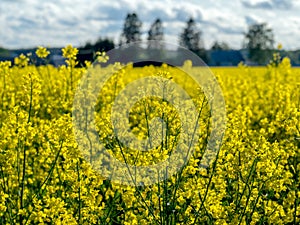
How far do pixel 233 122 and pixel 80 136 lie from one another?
3.64ft

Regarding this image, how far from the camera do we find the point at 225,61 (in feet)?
121

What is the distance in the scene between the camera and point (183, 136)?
3734 mm

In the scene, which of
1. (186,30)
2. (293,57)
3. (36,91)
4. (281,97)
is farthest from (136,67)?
(186,30)

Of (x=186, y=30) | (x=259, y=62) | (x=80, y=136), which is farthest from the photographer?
(x=186, y=30)

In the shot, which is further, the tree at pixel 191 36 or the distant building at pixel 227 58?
the tree at pixel 191 36

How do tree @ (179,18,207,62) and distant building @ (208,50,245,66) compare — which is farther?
tree @ (179,18,207,62)

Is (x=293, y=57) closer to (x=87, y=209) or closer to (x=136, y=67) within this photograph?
(x=136, y=67)

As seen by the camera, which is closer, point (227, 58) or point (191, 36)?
point (227, 58)

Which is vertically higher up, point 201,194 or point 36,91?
point 36,91

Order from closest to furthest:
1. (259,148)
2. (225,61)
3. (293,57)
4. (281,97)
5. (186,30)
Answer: (259,148) < (281,97) < (293,57) < (225,61) < (186,30)

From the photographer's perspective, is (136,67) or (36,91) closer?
(36,91)

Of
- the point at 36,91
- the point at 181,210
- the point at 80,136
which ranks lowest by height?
the point at 181,210

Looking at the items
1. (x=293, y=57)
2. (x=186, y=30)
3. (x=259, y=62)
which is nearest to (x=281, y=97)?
(x=293, y=57)

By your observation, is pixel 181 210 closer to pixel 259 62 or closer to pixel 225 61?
pixel 225 61
